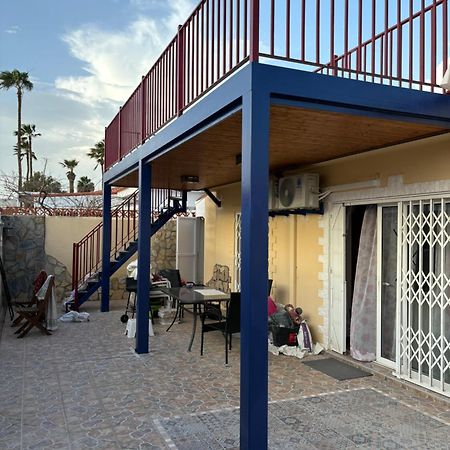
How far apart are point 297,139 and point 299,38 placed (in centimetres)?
135

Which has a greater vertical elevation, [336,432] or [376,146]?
[376,146]

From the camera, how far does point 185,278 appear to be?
36.4 feet

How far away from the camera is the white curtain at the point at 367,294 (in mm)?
5371

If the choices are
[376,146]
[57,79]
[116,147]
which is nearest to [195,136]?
[376,146]

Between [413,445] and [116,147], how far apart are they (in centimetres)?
726

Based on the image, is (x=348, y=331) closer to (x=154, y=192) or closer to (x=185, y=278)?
(x=185, y=278)

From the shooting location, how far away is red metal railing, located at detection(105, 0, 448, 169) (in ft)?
10.4

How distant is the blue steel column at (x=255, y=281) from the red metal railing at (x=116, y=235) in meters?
7.15

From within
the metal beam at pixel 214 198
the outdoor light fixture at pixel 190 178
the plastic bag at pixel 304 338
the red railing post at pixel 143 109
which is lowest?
the plastic bag at pixel 304 338

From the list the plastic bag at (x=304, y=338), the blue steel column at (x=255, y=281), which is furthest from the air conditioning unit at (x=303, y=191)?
the blue steel column at (x=255, y=281)

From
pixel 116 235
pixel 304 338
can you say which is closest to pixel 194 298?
pixel 304 338

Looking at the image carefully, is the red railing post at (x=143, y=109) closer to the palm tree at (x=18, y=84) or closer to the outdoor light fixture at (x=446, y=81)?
the outdoor light fixture at (x=446, y=81)

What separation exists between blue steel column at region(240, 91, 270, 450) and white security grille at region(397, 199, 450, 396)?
95.2 inches

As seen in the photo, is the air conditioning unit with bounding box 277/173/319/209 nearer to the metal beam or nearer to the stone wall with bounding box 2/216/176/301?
the metal beam
